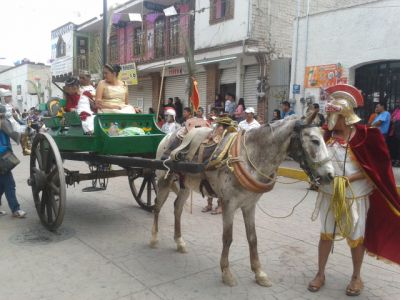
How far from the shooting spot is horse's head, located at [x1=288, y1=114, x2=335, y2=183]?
317 centimetres

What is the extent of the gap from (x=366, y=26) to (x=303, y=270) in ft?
28.3

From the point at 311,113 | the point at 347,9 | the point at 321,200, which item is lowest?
the point at 321,200

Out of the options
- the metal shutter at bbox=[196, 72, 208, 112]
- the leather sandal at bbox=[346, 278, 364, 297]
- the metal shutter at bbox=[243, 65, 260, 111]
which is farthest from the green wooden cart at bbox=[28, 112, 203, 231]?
the metal shutter at bbox=[196, 72, 208, 112]

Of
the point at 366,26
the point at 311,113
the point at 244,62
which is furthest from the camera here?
the point at 244,62

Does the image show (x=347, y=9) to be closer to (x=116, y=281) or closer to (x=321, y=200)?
(x=321, y=200)

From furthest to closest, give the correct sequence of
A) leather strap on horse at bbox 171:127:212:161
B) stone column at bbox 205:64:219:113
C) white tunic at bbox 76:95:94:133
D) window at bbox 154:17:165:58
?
window at bbox 154:17:165:58 → stone column at bbox 205:64:219:113 → white tunic at bbox 76:95:94:133 → leather strap on horse at bbox 171:127:212:161

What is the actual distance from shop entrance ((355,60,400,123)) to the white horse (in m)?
7.79

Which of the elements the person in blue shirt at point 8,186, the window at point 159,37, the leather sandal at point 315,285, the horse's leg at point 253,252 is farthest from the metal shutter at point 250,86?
the leather sandal at point 315,285

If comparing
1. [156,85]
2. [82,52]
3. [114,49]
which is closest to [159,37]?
[156,85]

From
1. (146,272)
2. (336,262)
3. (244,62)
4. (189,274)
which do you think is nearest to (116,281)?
(146,272)

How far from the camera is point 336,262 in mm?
4348

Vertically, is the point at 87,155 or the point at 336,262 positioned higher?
the point at 87,155

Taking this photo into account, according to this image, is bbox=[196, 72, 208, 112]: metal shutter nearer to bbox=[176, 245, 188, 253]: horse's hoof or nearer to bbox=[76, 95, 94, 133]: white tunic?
bbox=[76, 95, 94, 133]: white tunic

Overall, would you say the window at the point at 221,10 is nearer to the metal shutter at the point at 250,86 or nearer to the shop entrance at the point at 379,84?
the metal shutter at the point at 250,86
